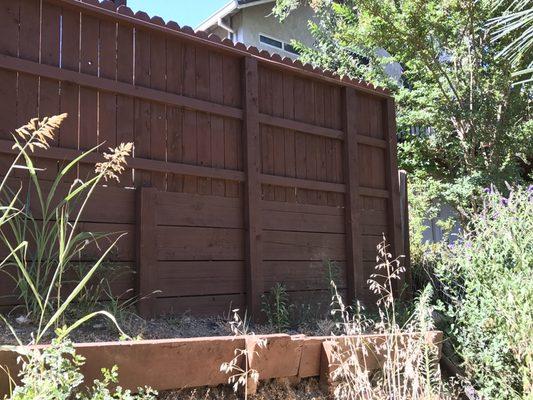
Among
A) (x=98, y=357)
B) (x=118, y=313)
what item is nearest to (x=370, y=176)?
(x=118, y=313)

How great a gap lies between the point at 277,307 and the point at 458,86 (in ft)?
20.2

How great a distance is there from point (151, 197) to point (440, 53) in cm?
677

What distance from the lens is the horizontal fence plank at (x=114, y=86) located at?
3.41 meters

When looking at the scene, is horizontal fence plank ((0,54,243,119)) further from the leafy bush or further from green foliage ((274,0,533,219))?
green foliage ((274,0,533,219))

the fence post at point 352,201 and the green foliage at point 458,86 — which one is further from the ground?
the green foliage at point 458,86

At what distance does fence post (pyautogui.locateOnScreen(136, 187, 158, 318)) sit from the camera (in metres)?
3.70

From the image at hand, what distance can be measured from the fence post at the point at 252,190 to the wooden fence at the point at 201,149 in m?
0.01

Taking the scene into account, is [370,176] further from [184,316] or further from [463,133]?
[463,133]

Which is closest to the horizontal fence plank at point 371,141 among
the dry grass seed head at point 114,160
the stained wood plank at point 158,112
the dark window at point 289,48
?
the stained wood plank at point 158,112

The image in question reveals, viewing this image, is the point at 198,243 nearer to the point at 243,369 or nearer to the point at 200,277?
the point at 200,277

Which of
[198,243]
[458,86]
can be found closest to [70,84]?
[198,243]

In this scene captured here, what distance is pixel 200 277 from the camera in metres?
4.08

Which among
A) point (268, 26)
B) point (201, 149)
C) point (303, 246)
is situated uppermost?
point (268, 26)

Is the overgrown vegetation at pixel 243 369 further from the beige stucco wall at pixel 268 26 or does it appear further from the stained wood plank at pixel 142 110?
the beige stucco wall at pixel 268 26
